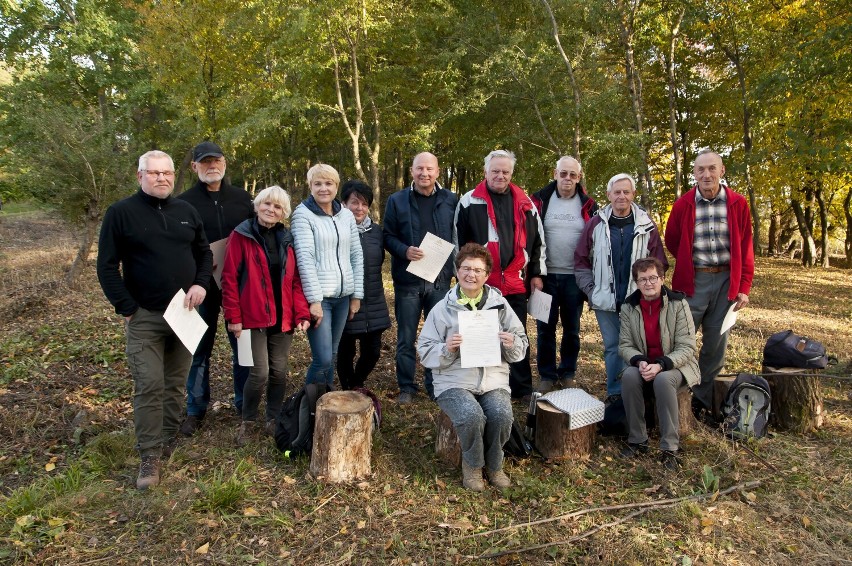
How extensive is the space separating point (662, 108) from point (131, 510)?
23.4 metres

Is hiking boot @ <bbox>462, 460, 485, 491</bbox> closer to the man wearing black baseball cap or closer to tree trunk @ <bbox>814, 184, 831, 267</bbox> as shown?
the man wearing black baseball cap

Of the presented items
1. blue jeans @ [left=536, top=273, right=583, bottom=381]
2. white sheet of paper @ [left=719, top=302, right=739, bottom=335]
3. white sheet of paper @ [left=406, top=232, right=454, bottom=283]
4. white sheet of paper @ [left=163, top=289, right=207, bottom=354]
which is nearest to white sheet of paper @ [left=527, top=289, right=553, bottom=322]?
blue jeans @ [left=536, top=273, right=583, bottom=381]

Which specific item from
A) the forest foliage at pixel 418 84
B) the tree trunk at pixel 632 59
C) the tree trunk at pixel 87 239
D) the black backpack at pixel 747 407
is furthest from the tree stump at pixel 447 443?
the tree trunk at pixel 632 59

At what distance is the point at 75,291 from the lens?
35.7 feet

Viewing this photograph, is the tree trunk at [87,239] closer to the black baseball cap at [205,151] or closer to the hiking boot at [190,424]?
the hiking boot at [190,424]

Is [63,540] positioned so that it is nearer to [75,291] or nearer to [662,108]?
[75,291]

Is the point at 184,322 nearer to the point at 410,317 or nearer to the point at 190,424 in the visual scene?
the point at 190,424

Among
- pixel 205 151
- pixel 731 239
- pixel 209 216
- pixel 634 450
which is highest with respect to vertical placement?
pixel 205 151

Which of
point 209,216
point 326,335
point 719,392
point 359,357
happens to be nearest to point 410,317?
point 359,357

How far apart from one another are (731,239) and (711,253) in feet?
0.65

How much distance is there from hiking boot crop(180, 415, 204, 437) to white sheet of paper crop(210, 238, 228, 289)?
1.27 m

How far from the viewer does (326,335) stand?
475cm

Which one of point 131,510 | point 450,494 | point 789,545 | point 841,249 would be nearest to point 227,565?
point 131,510

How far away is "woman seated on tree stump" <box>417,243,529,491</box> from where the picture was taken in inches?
155
